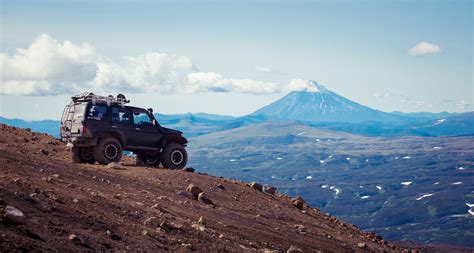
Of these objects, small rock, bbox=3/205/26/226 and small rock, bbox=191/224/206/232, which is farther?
small rock, bbox=191/224/206/232

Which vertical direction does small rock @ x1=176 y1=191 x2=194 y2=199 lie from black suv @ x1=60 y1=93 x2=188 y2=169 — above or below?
below

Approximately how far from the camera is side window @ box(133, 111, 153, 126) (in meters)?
25.1

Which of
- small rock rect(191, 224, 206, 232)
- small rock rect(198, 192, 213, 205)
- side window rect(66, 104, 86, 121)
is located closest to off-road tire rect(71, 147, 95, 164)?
side window rect(66, 104, 86, 121)

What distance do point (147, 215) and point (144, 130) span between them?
11.0 metres

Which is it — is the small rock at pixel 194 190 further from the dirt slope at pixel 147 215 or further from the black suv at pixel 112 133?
the black suv at pixel 112 133

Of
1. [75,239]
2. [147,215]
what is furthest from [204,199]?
[75,239]

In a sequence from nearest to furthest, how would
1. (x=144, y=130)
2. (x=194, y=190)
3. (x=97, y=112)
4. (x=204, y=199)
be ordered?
(x=204, y=199) < (x=194, y=190) < (x=97, y=112) < (x=144, y=130)

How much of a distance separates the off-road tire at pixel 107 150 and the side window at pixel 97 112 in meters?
0.80

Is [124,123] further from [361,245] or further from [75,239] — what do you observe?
[75,239]

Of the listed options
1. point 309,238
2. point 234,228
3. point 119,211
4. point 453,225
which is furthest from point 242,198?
point 453,225

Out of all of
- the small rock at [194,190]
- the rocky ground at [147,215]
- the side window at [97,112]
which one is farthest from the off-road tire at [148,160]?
the small rock at [194,190]

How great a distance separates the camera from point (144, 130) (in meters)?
25.2

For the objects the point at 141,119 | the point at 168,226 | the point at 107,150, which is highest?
the point at 141,119

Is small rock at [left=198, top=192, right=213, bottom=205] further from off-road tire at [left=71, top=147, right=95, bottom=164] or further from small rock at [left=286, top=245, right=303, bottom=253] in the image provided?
off-road tire at [left=71, top=147, right=95, bottom=164]
